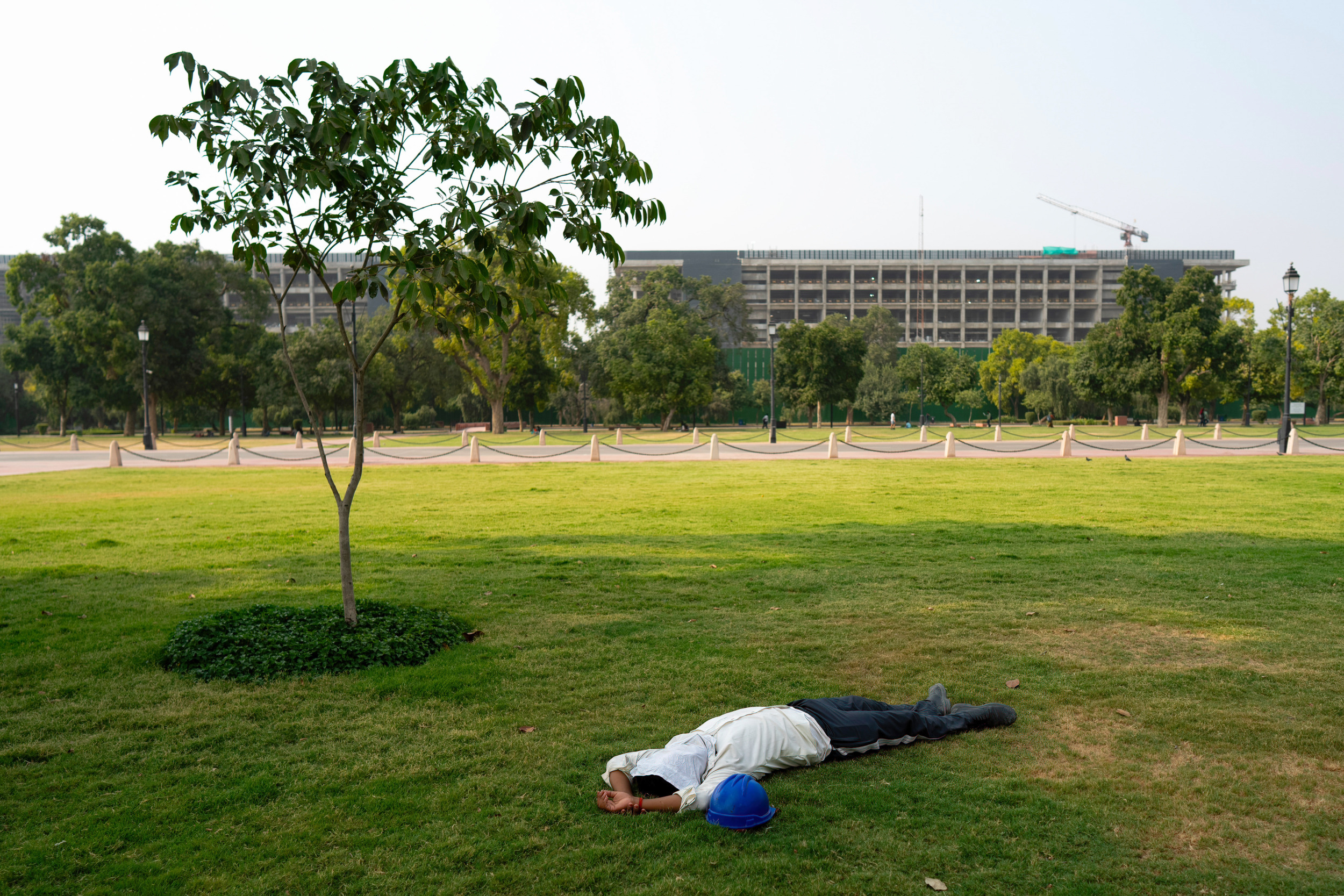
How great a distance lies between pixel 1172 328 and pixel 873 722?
185 feet

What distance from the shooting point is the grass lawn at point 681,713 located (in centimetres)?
364

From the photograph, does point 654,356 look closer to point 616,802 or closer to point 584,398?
point 584,398

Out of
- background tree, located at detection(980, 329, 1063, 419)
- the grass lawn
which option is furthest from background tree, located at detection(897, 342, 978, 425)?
the grass lawn

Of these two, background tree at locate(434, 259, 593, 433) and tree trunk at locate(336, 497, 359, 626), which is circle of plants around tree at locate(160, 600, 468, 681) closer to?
tree trunk at locate(336, 497, 359, 626)

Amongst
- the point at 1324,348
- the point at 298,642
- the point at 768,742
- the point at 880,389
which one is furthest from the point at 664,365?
the point at 768,742

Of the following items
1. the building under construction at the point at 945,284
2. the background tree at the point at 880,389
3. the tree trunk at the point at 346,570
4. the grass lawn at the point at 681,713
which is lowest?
the grass lawn at the point at 681,713

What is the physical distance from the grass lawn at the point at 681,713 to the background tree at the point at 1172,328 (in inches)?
1819

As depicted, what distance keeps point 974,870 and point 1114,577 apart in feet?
21.8

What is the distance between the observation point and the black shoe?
5.07m

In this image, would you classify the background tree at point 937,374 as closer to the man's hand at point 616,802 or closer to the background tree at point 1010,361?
the background tree at point 1010,361

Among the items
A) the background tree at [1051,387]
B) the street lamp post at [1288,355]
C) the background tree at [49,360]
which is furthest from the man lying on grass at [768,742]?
the background tree at [1051,387]

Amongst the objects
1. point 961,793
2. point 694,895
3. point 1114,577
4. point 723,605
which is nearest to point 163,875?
point 694,895

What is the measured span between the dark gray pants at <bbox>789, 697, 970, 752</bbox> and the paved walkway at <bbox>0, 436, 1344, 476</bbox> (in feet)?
74.8

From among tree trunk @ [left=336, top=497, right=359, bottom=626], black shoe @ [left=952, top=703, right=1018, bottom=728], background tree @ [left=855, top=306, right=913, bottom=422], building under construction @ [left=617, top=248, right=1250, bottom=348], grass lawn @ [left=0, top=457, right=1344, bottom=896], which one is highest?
building under construction @ [left=617, top=248, right=1250, bottom=348]
